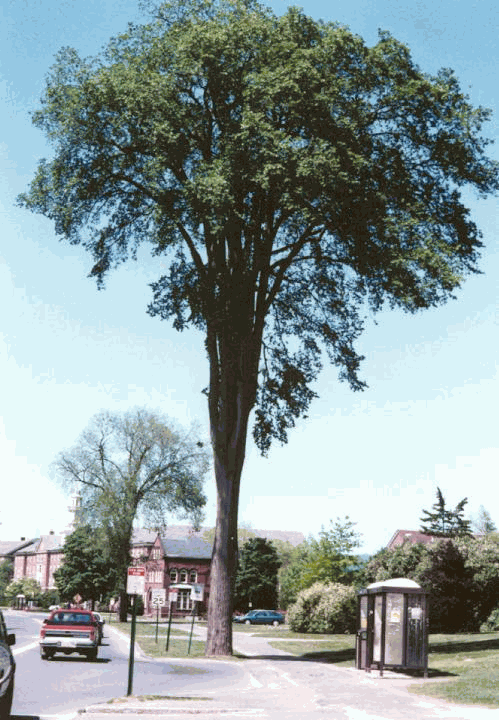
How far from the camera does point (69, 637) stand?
28.8 meters

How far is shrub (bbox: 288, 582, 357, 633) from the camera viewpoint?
183ft

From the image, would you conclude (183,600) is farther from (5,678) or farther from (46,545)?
(5,678)

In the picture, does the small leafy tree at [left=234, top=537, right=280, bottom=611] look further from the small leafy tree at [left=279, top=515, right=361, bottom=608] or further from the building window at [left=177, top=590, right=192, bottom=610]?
the small leafy tree at [left=279, top=515, right=361, bottom=608]

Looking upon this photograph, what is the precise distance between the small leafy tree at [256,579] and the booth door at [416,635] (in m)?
82.8

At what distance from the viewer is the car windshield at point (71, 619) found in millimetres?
29384

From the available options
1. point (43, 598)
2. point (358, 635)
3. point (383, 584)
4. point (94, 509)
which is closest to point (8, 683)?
point (383, 584)

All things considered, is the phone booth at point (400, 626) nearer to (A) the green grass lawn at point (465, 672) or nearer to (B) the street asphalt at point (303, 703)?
(B) the street asphalt at point (303, 703)

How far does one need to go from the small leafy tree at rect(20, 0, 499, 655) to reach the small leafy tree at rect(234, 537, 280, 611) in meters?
75.8

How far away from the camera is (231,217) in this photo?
93.7ft

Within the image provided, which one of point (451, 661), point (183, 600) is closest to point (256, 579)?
point (183, 600)

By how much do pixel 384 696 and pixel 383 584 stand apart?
206 inches

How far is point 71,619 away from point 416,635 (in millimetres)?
11767

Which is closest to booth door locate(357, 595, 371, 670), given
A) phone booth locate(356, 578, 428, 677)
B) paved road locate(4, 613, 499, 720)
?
paved road locate(4, 613, 499, 720)

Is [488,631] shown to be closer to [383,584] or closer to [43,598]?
[383,584]
